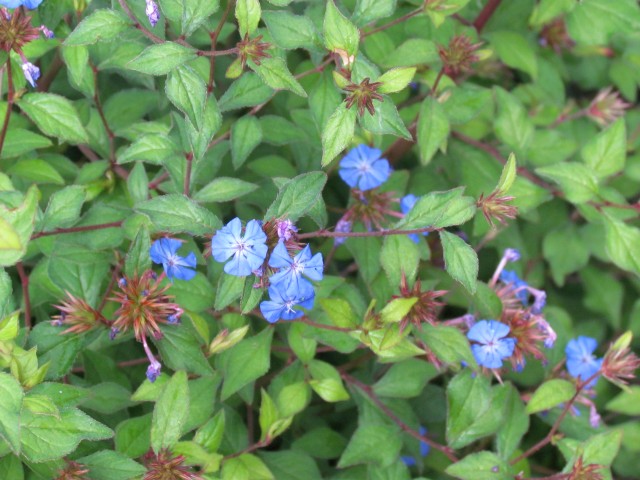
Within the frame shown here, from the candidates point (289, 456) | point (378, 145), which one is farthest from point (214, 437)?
point (378, 145)

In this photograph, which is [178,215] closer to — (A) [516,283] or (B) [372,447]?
(B) [372,447]

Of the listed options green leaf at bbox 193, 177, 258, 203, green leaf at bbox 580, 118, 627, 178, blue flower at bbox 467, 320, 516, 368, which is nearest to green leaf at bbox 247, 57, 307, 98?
green leaf at bbox 193, 177, 258, 203

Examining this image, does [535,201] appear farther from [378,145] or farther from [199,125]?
[199,125]

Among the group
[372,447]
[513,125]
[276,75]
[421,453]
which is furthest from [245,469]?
[513,125]

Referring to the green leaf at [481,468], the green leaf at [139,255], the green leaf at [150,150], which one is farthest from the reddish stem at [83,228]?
the green leaf at [481,468]

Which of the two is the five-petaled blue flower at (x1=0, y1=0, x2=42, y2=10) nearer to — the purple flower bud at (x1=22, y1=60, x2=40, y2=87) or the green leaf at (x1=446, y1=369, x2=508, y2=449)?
the purple flower bud at (x1=22, y1=60, x2=40, y2=87)
